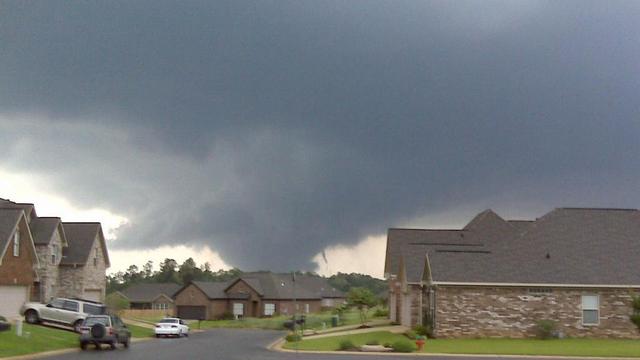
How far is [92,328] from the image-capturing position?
1697 inches

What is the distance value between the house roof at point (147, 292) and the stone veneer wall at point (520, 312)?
315 ft

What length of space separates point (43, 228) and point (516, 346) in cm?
4064

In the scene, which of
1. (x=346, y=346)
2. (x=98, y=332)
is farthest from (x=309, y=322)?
(x=98, y=332)

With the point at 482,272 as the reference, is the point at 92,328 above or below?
below

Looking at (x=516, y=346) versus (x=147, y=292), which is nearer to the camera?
(x=516, y=346)

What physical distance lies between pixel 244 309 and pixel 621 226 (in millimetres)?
74741

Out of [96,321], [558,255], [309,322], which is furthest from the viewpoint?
[309,322]

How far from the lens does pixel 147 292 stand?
479 feet

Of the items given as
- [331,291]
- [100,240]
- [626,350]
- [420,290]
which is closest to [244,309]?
[331,291]

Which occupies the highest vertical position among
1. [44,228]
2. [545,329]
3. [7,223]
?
[44,228]

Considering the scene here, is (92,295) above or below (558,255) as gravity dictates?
below

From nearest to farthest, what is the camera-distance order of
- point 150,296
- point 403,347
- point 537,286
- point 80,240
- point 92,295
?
point 403,347 → point 537,286 → point 80,240 → point 92,295 → point 150,296

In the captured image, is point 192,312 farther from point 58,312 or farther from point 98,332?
point 98,332

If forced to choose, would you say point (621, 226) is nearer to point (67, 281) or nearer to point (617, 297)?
point (617, 297)
